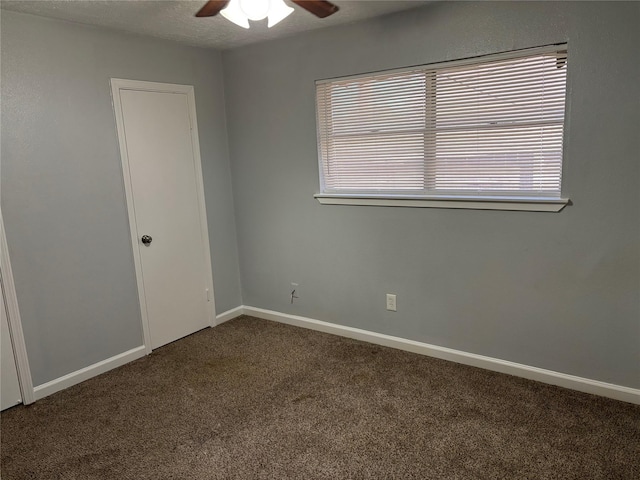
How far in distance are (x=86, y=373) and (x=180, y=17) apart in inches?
95.7

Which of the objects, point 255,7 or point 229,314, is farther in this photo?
point 229,314

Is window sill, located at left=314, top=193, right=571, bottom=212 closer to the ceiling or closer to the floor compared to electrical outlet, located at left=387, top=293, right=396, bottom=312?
closer to the ceiling

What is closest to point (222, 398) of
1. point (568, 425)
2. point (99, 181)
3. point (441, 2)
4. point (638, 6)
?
point (99, 181)

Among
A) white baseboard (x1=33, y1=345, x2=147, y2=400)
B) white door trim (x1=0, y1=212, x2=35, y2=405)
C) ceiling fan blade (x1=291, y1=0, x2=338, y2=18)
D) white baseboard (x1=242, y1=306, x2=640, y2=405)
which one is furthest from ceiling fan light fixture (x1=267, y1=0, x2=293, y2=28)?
white baseboard (x1=33, y1=345, x2=147, y2=400)

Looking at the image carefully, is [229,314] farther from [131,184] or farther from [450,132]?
[450,132]

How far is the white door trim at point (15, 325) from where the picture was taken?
8.61ft

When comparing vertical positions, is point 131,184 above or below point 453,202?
above

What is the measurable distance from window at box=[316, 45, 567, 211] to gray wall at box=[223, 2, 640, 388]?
0.09 m

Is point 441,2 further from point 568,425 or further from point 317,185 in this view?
point 568,425

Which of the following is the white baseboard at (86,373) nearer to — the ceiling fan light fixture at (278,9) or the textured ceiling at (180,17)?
the textured ceiling at (180,17)

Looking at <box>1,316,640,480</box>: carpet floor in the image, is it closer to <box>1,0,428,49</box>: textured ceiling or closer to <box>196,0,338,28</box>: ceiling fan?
<box>196,0,338,28</box>: ceiling fan

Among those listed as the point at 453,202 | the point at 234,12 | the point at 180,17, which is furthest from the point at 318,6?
the point at 453,202

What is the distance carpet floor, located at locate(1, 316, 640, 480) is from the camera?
7.02 feet

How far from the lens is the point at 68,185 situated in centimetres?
288
